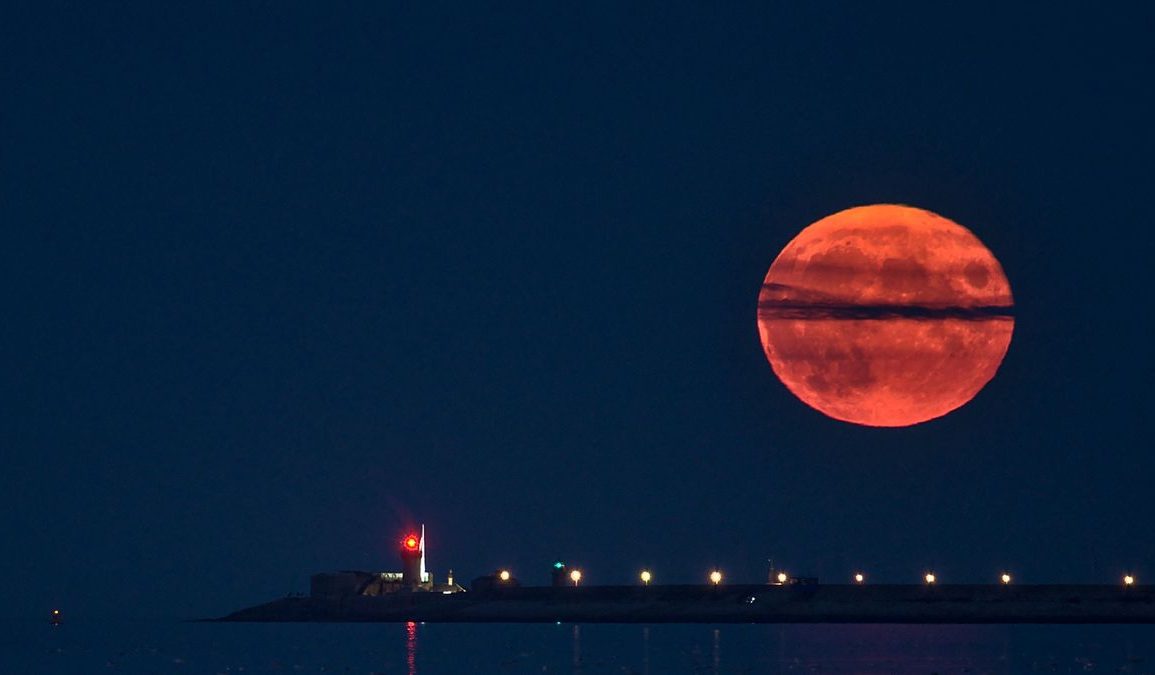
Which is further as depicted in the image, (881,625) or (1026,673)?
(881,625)

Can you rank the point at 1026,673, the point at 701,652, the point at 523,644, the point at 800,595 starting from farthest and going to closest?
the point at 800,595
the point at 523,644
the point at 701,652
the point at 1026,673

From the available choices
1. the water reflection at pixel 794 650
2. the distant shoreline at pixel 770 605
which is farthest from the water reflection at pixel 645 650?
the distant shoreline at pixel 770 605

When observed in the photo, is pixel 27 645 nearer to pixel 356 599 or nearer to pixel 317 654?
pixel 356 599

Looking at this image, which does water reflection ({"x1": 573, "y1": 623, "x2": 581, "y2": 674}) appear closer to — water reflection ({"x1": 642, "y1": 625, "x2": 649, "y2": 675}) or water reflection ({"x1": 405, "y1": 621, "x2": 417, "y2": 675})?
water reflection ({"x1": 642, "y1": 625, "x2": 649, "y2": 675})

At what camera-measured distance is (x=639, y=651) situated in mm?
133875

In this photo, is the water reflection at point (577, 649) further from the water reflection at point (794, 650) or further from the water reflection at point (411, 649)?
the water reflection at point (411, 649)

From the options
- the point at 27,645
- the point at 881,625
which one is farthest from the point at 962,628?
the point at 27,645

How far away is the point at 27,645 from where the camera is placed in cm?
19250

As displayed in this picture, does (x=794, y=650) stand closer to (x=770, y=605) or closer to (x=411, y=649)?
(x=411, y=649)

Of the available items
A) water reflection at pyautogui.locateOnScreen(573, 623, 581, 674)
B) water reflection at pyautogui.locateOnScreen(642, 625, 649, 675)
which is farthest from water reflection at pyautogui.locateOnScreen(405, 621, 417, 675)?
water reflection at pyautogui.locateOnScreen(642, 625, 649, 675)

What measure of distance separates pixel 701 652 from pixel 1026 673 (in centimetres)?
2989

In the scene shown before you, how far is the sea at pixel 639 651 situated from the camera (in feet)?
374

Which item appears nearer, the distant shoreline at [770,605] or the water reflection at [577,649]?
the water reflection at [577,649]

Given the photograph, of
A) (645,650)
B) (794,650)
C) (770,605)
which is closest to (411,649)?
(645,650)
